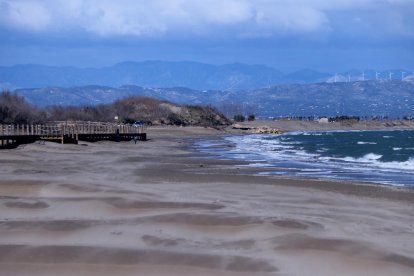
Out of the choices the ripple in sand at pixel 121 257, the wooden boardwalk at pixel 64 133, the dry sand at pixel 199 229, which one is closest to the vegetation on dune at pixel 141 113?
the wooden boardwalk at pixel 64 133

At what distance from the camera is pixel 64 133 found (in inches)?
2217

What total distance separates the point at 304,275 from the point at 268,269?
57 cm

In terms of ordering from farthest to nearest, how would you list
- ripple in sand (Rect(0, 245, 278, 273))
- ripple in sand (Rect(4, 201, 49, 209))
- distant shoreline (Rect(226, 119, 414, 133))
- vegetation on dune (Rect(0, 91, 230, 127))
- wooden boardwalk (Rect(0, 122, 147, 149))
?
distant shoreline (Rect(226, 119, 414, 133)) → vegetation on dune (Rect(0, 91, 230, 127)) → wooden boardwalk (Rect(0, 122, 147, 149)) → ripple in sand (Rect(4, 201, 49, 209)) → ripple in sand (Rect(0, 245, 278, 273))

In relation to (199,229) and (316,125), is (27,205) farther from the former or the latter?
(316,125)

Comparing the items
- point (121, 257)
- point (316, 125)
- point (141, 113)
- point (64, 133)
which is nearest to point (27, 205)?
point (121, 257)

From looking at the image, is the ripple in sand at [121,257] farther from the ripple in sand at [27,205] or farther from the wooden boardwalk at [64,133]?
the wooden boardwalk at [64,133]

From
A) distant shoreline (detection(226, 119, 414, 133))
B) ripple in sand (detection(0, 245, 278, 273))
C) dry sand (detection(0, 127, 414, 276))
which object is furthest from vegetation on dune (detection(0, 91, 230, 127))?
ripple in sand (detection(0, 245, 278, 273))

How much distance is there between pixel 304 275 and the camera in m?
10.1

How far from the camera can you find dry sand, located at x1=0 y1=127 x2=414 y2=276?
10539 mm

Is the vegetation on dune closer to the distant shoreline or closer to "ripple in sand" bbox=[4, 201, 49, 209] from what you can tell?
the distant shoreline

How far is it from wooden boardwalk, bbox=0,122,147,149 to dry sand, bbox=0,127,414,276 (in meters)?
26.4

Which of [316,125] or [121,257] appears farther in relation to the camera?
[316,125]

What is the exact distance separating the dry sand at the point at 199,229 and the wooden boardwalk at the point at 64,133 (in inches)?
1040

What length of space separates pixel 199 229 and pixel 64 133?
44115mm
